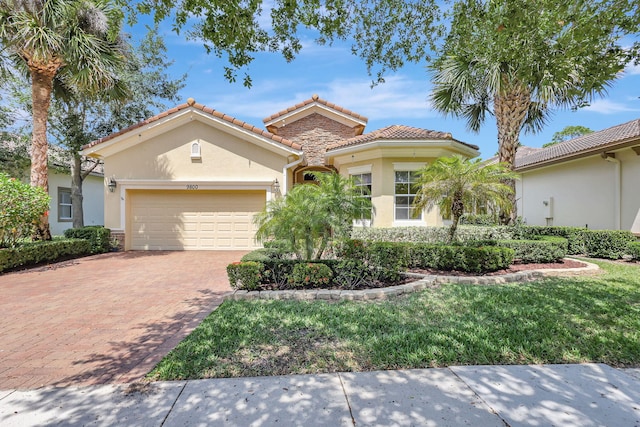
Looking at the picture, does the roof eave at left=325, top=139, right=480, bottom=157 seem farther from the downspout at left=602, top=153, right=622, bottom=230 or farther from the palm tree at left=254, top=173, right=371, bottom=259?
the downspout at left=602, top=153, right=622, bottom=230

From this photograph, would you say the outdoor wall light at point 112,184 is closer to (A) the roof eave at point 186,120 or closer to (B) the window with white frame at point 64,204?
(A) the roof eave at point 186,120

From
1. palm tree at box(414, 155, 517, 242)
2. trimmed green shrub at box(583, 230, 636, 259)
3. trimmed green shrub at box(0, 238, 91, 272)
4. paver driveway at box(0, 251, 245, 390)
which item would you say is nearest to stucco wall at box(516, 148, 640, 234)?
trimmed green shrub at box(583, 230, 636, 259)

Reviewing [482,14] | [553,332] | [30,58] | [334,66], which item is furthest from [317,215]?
[30,58]

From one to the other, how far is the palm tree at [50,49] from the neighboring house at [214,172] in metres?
1.90

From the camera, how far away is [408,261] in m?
8.31

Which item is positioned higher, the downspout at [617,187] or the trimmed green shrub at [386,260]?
the downspout at [617,187]

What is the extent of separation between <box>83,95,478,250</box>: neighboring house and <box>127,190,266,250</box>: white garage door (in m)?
0.04

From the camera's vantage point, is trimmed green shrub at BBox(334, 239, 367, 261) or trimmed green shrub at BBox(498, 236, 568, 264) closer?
trimmed green shrub at BBox(334, 239, 367, 261)

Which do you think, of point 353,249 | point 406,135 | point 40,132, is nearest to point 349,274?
point 353,249

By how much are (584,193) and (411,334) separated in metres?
14.0

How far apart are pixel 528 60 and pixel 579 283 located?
4969 millimetres

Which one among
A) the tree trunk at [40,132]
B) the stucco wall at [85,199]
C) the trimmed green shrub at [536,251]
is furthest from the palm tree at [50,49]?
the trimmed green shrub at [536,251]

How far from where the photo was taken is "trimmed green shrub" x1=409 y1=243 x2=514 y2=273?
25.1 ft

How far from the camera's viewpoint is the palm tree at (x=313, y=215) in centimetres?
664
